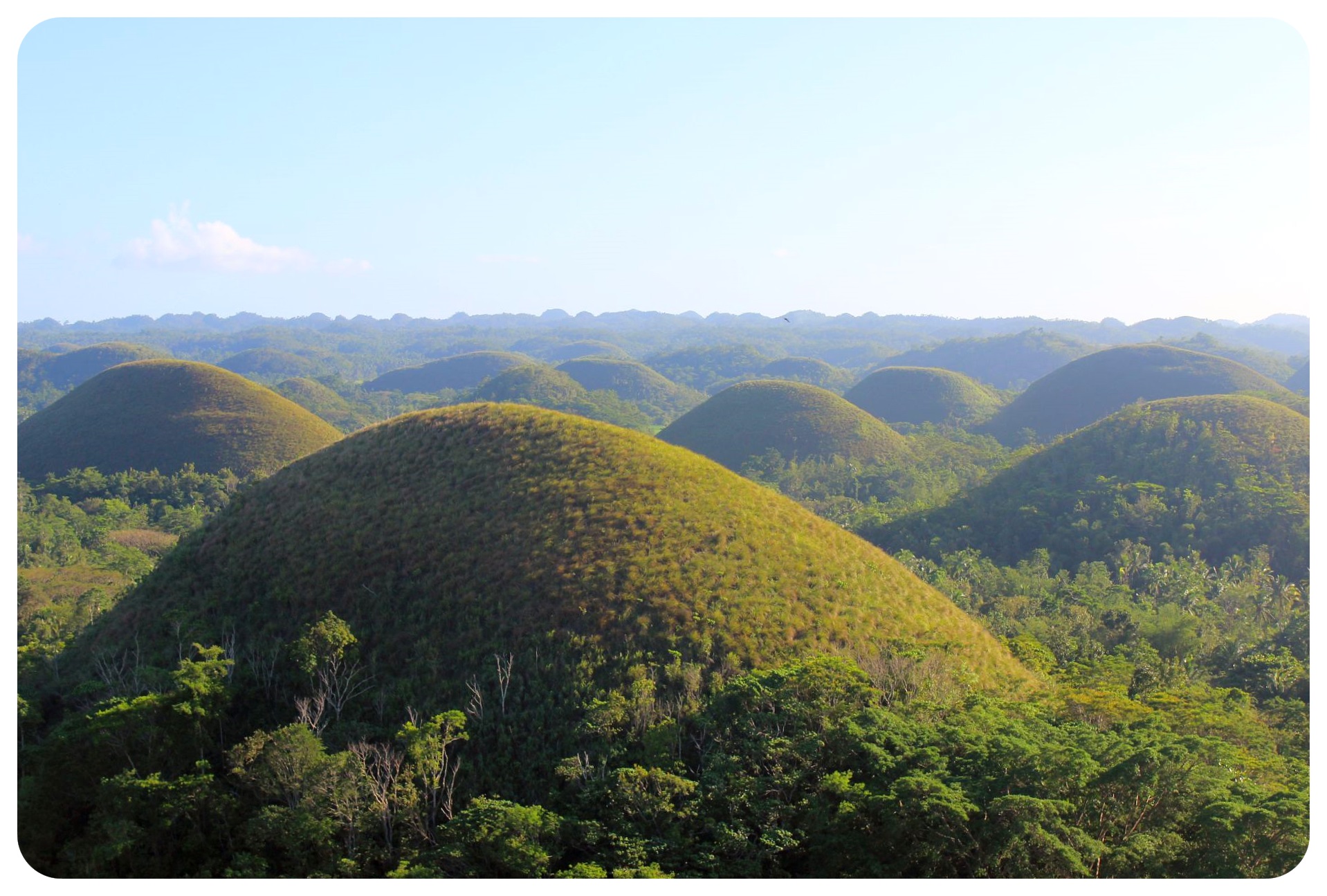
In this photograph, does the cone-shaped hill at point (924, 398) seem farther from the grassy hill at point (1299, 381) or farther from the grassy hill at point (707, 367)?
the grassy hill at point (707, 367)

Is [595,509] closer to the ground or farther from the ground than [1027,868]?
farther from the ground

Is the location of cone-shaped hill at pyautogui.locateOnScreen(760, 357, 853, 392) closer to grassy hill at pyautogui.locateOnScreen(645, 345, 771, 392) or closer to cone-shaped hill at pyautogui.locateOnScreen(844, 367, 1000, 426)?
grassy hill at pyautogui.locateOnScreen(645, 345, 771, 392)

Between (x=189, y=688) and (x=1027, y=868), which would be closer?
(x=1027, y=868)

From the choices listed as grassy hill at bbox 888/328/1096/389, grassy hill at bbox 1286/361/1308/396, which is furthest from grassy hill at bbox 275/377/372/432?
grassy hill at bbox 1286/361/1308/396

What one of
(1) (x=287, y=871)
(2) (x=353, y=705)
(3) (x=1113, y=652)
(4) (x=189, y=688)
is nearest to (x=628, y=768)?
(1) (x=287, y=871)

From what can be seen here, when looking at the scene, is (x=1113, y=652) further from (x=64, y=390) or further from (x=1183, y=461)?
(x=64, y=390)

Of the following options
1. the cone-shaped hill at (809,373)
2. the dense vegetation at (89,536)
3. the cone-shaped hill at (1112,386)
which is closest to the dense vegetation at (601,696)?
the dense vegetation at (89,536)
